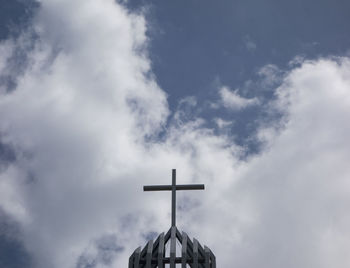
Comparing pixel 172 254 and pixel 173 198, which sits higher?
pixel 173 198

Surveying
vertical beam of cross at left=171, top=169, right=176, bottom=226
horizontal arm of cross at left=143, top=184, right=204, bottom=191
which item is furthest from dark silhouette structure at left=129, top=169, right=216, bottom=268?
horizontal arm of cross at left=143, top=184, right=204, bottom=191

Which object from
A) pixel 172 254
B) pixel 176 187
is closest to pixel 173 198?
pixel 176 187

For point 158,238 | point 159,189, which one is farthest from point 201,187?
point 158,238

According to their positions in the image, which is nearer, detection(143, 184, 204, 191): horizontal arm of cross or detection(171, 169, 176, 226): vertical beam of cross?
detection(171, 169, 176, 226): vertical beam of cross

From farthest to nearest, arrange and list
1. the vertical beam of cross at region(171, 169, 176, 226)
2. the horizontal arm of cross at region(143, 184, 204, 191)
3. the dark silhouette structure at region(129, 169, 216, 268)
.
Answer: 1. the horizontal arm of cross at region(143, 184, 204, 191)
2. the vertical beam of cross at region(171, 169, 176, 226)
3. the dark silhouette structure at region(129, 169, 216, 268)

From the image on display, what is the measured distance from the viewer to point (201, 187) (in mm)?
17578

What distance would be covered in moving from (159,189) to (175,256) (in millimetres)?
3221

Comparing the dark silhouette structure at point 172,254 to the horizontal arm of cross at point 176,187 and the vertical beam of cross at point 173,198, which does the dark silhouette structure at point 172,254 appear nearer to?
the vertical beam of cross at point 173,198

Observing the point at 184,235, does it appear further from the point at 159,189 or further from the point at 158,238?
the point at 159,189

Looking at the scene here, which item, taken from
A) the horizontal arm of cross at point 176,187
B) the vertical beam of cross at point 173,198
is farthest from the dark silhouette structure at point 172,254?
the horizontal arm of cross at point 176,187

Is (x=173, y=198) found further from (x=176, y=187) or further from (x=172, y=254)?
(x=172, y=254)

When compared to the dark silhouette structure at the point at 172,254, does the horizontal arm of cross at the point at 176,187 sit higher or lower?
higher

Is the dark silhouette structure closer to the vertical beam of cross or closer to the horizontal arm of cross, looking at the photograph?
the vertical beam of cross

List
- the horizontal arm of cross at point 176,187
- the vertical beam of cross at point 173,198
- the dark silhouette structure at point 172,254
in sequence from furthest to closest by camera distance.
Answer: the horizontal arm of cross at point 176,187 → the vertical beam of cross at point 173,198 → the dark silhouette structure at point 172,254
